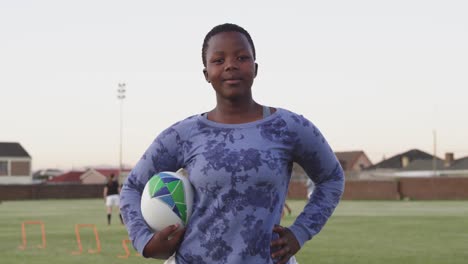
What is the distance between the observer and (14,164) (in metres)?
102

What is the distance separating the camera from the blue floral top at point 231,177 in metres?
3.62

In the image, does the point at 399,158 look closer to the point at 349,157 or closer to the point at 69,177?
the point at 349,157

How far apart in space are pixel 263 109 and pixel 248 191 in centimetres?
45

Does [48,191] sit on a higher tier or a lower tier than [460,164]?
higher

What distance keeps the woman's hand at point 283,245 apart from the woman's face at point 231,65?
67 cm

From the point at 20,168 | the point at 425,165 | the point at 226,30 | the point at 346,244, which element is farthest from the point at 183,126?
the point at 425,165

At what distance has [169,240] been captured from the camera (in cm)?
367

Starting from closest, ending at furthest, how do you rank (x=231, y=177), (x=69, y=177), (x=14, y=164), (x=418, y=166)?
1. (x=231, y=177)
2. (x=14, y=164)
3. (x=418, y=166)
4. (x=69, y=177)

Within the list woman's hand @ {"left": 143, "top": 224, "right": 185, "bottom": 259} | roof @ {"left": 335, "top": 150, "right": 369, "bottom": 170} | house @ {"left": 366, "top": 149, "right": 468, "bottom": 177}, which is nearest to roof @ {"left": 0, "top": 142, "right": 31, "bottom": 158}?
house @ {"left": 366, "top": 149, "right": 468, "bottom": 177}

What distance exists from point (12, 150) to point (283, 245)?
4129 inches

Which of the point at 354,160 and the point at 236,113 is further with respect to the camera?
the point at 354,160

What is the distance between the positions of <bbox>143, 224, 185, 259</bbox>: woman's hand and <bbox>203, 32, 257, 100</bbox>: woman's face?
0.68 meters

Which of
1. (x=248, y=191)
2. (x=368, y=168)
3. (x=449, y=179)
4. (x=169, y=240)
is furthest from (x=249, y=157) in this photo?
(x=368, y=168)

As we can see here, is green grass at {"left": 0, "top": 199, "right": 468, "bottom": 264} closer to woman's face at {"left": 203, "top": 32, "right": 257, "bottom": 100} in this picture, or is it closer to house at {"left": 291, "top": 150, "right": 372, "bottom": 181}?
woman's face at {"left": 203, "top": 32, "right": 257, "bottom": 100}
